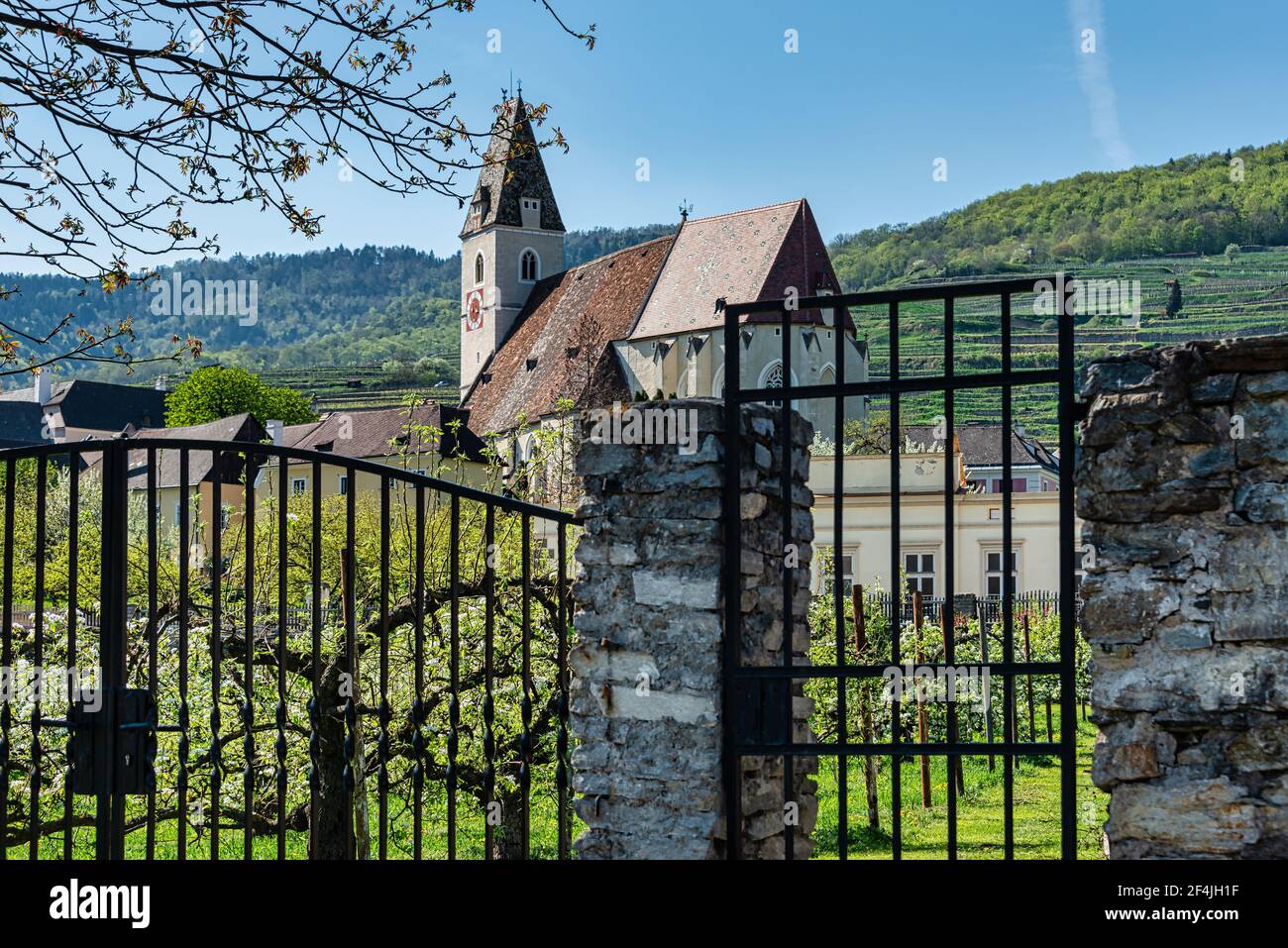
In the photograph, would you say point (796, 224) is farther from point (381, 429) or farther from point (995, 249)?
point (995, 249)

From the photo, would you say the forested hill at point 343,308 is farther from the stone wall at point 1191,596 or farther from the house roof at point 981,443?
the stone wall at point 1191,596

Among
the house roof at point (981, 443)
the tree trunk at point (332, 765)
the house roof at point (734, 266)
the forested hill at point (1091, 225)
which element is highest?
the forested hill at point (1091, 225)

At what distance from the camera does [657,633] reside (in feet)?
15.6

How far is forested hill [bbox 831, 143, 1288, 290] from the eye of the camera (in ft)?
302

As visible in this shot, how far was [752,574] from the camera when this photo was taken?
4.95 metres

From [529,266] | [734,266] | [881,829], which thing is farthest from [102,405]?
[881,829]

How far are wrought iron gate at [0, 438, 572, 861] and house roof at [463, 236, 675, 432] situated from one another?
38.6m

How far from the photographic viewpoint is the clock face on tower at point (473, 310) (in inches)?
2549

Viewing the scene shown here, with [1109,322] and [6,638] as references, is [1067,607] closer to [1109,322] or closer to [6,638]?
[6,638]

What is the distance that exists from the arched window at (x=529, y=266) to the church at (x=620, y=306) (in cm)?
Result: 5

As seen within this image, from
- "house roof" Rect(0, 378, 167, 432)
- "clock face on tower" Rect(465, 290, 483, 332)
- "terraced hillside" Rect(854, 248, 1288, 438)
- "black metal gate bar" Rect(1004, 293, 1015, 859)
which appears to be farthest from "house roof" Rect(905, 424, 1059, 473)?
"house roof" Rect(0, 378, 167, 432)

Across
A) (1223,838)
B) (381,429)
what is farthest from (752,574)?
(381,429)

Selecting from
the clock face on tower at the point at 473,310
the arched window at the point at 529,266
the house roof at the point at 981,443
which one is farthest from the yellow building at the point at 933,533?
the clock face on tower at the point at 473,310

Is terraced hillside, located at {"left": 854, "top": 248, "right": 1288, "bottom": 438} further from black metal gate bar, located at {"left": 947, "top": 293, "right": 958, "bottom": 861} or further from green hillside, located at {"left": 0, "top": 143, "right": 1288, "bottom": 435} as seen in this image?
black metal gate bar, located at {"left": 947, "top": 293, "right": 958, "bottom": 861}
